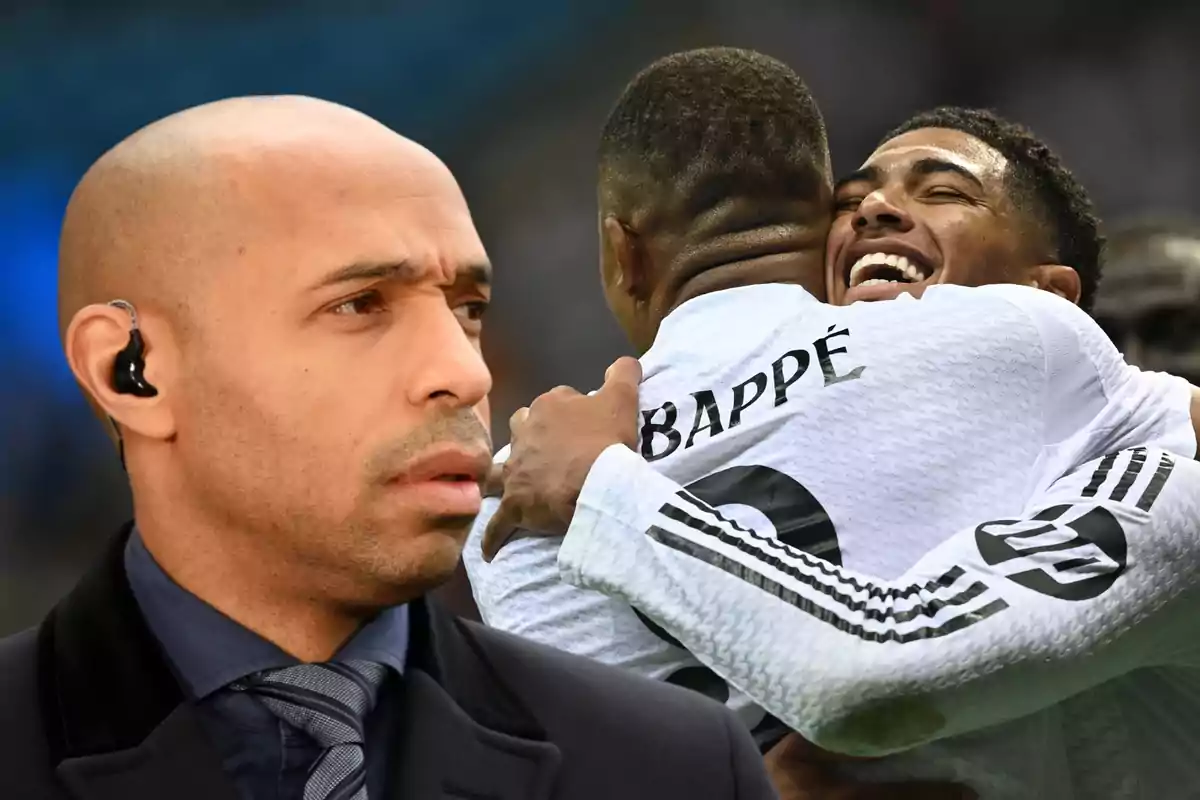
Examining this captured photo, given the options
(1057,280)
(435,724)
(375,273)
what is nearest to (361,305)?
(375,273)

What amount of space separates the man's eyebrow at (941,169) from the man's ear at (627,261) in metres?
0.29

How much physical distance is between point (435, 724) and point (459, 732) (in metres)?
0.02

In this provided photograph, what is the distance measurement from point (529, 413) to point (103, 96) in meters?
0.64

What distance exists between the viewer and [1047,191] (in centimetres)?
160

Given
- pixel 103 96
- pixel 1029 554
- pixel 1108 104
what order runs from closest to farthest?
pixel 1029 554
pixel 103 96
pixel 1108 104

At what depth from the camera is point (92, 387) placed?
A: 93 centimetres

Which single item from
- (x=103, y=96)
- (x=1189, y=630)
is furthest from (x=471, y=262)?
(x=103, y=96)

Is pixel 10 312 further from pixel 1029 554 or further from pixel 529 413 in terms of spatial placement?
pixel 1029 554

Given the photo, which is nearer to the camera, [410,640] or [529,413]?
[410,640]

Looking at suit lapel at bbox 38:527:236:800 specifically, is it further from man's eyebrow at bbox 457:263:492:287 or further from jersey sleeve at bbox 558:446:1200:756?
jersey sleeve at bbox 558:446:1200:756

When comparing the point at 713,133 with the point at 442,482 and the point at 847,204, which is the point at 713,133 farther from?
the point at 442,482

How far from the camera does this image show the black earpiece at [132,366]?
917mm

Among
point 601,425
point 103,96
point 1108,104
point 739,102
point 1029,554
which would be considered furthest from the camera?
point 1108,104

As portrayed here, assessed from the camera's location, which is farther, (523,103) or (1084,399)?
(523,103)
